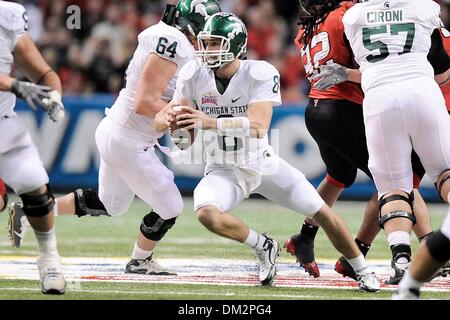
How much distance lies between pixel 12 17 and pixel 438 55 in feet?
8.05

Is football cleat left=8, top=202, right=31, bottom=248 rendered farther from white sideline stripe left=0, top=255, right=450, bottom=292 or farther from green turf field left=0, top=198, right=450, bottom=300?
green turf field left=0, top=198, right=450, bottom=300

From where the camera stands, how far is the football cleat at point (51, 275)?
17.5 feet

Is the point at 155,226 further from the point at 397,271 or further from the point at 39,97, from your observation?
the point at 39,97

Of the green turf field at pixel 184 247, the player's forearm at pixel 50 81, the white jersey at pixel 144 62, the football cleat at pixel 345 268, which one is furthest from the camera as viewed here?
the football cleat at pixel 345 268

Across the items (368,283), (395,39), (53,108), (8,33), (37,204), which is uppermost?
(8,33)

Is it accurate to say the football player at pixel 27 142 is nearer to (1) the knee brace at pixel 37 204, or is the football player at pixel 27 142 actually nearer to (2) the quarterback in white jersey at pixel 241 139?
(1) the knee brace at pixel 37 204

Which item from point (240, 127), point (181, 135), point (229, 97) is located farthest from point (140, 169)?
point (240, 127)

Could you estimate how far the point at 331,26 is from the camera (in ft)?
21.5

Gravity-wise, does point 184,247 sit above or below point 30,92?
below

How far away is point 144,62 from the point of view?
643 cm

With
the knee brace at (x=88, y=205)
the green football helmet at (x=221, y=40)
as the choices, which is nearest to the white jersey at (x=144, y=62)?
the green football helmet at (x=221, y=40)

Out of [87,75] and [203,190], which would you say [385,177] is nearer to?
[203,190]

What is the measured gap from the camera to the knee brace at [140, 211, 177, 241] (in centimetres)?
664
